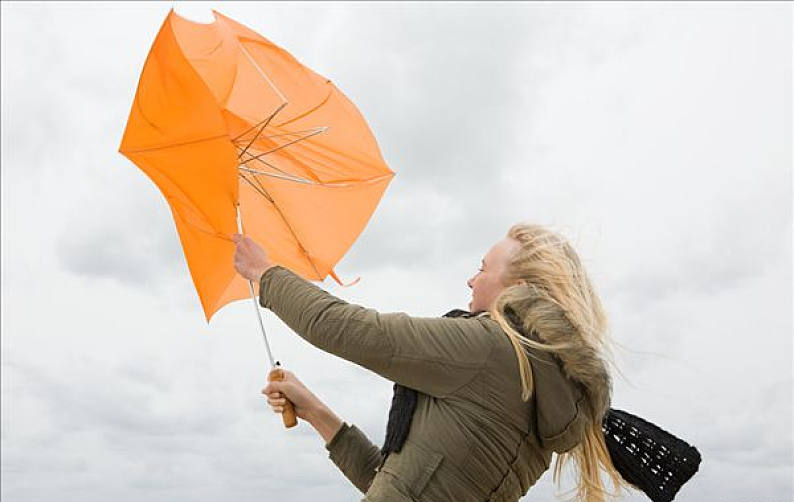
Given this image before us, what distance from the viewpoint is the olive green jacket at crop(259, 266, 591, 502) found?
3965mm

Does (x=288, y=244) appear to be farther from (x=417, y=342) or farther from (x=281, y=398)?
(x=417, y=342)

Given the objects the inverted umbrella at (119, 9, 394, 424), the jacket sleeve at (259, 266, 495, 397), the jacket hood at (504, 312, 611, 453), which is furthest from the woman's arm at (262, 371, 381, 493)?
the jacket hood at (504, 312, 611, 453)

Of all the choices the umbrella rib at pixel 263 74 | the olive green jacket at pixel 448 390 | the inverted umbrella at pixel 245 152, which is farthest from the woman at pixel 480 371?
the umbrella rib at pixel 263 74

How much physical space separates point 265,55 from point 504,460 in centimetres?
301

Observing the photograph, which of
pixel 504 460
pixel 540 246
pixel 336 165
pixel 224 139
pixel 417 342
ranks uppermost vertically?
pixel 336 165

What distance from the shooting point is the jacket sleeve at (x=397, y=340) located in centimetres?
394

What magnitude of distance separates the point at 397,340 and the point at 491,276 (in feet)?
2.75

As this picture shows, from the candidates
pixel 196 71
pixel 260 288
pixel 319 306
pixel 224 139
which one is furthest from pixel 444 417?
pixel 196 71

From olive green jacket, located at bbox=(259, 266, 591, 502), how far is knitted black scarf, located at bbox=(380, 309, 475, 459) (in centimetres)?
3

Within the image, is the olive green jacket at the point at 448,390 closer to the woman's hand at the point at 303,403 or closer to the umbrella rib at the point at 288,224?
the woman's hand at the point at 303,403

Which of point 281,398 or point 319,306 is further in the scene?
point 281,398

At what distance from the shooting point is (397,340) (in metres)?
3.95

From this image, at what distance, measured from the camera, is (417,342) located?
157 inches

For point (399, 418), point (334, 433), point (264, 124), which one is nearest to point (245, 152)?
point (264, 124)
